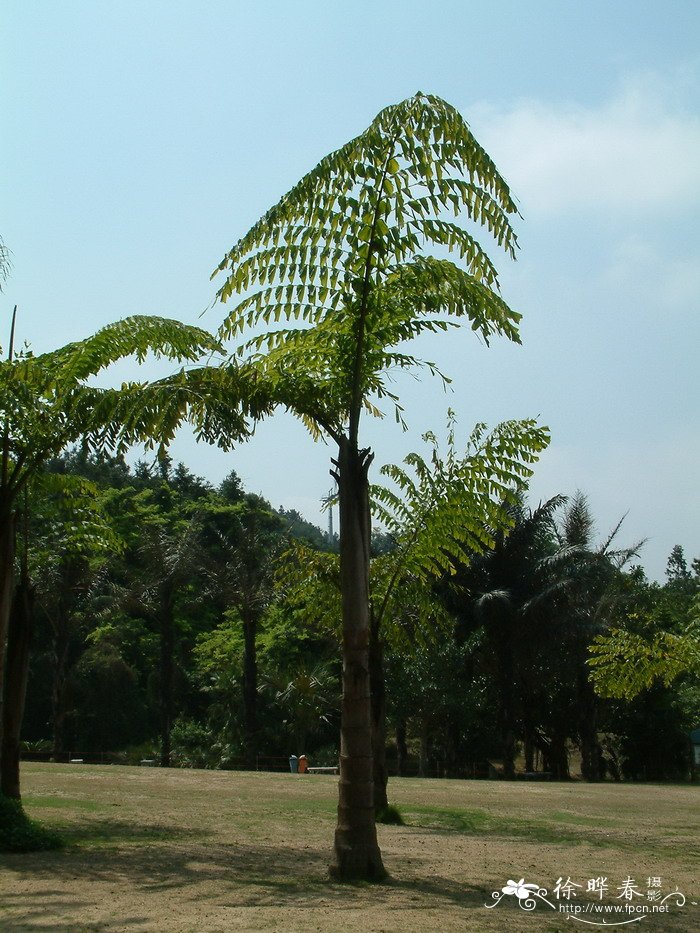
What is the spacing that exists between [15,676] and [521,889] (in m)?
6.43

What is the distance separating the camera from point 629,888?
28.6ft

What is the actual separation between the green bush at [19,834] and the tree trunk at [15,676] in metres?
1.54

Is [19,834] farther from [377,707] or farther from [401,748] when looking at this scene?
[401,748]

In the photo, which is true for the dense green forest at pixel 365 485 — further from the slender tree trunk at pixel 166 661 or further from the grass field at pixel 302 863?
the slender tree trunk at pixel 166 661

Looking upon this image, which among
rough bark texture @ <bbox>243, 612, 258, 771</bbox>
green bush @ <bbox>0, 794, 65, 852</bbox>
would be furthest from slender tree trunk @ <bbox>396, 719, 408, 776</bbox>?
green bush @ <bbox>0, 794, 65, 852</bbox>

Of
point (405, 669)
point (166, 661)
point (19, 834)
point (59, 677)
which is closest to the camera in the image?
point (19, 834)

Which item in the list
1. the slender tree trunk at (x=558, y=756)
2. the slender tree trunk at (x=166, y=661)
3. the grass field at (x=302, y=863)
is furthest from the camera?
the slender tree trunk at (x=166, y=661)

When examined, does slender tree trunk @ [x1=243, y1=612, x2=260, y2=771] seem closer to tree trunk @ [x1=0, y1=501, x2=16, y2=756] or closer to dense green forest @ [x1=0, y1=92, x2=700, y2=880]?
dense green forest @ [x1=0, y1=92, x2=700, y2=880]

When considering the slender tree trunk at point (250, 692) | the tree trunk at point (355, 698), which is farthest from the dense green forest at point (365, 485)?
the slender tree trunk at point (250, 692)

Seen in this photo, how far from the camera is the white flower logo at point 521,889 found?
26.9 ft

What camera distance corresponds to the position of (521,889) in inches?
330

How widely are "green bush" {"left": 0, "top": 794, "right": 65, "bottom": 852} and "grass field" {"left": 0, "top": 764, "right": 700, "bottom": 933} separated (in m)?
0.23

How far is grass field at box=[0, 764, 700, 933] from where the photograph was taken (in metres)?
7.01

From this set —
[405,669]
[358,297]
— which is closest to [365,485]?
[358,297]
